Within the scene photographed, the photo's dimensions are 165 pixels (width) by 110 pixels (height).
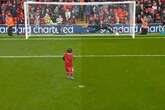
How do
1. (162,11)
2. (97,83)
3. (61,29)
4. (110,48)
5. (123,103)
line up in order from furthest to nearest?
(162,11) → (61,29) → (110,48) → (97,83) → (123,103)

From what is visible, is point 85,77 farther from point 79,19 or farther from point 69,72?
point 79,19

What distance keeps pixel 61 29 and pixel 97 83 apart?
51.5ft

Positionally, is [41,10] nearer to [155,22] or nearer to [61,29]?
[61,29]

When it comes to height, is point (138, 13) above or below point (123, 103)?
above

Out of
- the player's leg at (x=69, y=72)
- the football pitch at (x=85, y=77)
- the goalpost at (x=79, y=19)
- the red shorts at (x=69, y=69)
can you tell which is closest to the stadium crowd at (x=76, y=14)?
the goalpost at (x=79, y=19)

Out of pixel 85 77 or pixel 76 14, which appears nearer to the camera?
pixel 85 77

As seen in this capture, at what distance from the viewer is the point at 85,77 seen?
16.9 m

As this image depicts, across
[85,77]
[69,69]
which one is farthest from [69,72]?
[85,77]

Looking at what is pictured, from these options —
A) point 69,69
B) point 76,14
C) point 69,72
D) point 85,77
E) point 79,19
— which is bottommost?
point 85,77

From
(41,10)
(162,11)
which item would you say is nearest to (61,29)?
(41,10)

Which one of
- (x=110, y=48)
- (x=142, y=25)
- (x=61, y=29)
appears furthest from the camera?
(x=142, y=25)

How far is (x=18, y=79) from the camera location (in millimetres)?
16656

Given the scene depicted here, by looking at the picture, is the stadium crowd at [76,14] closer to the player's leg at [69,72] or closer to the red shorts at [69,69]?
the player's leg at [69,72]

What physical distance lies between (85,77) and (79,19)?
14675 millimetres
